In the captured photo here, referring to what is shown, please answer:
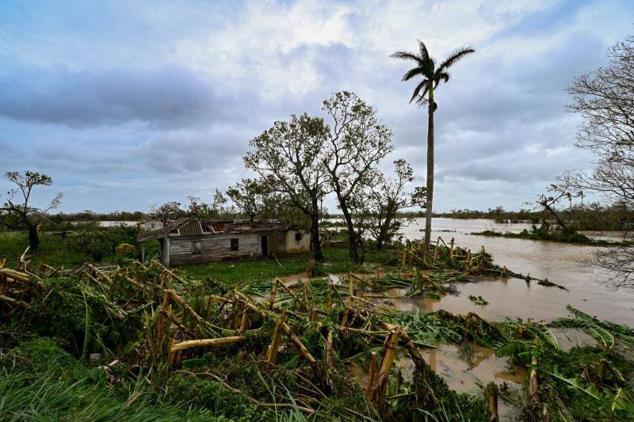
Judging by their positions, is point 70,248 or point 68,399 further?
point 70,248

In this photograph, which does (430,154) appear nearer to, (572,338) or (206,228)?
(572,338)

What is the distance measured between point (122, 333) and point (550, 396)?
6574 millimetres

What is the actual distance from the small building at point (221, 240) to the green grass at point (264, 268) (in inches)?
33.1

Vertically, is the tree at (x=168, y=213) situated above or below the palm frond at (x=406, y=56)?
below

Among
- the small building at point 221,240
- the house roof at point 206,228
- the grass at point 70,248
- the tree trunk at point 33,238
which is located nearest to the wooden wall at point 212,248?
the small building at point 221,240

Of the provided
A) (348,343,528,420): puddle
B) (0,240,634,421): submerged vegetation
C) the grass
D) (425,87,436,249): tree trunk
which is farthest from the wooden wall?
(348,343,528,420): puddle

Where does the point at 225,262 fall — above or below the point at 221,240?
below

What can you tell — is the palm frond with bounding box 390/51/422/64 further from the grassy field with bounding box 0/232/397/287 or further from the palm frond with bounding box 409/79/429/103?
the grassy field with bounding box 0/232/397/287

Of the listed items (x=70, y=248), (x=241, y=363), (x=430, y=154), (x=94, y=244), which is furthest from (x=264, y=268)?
(x=241, y=363)

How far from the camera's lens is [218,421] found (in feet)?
9.19

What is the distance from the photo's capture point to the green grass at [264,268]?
642 inches

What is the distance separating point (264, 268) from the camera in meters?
18.7

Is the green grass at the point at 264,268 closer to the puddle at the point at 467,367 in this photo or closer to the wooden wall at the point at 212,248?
the wooden wall at the point at 212,248

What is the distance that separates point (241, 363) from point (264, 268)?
14.7m
